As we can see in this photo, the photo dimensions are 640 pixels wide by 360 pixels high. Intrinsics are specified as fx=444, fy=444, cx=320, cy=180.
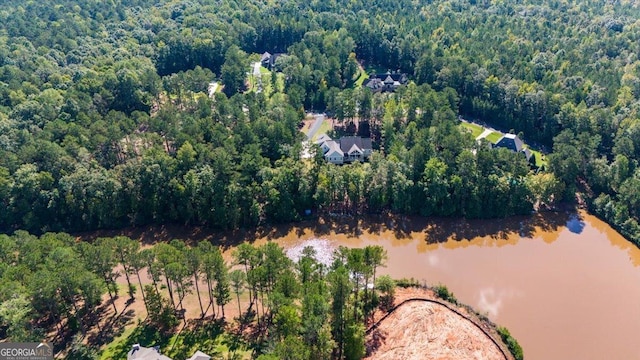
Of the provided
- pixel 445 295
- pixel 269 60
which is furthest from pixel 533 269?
pixel 269 60

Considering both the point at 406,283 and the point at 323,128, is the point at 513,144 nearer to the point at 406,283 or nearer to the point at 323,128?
the point at 323,128

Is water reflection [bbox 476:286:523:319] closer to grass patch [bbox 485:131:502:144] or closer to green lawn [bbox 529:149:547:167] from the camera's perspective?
green lawn [bbox 529:149:547:167]

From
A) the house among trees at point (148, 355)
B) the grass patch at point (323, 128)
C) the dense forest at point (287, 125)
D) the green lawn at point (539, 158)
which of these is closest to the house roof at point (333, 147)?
the dense forest at point (287, 125)

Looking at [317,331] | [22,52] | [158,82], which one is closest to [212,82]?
[158,82]

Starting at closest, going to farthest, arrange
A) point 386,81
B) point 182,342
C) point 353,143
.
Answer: point 182,342
point 353,143
point 386,81

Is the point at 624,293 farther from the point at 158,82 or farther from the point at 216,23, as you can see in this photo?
the point at 216,23

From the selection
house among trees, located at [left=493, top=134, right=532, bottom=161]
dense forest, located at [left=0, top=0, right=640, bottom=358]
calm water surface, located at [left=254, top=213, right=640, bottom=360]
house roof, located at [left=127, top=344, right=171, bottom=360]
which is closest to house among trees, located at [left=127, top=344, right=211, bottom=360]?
house roof, located at [left=127, top=344, right=171, bottom=360]

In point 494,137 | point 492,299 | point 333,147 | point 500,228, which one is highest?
point 333,147

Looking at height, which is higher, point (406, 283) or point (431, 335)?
point (431, 335)
